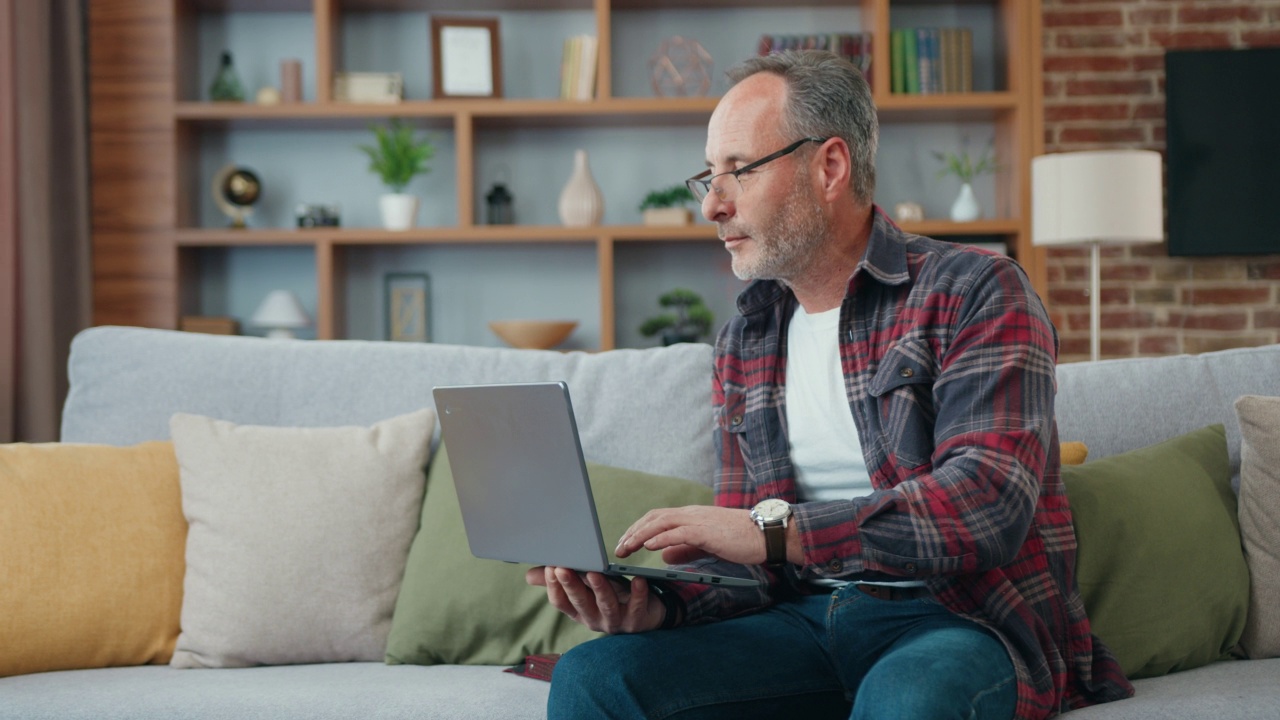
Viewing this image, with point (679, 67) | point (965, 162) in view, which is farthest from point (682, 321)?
point (965, 162)

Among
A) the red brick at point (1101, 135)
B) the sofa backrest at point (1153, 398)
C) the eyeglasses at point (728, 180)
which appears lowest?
the sofa backrest at point (1153, 398)

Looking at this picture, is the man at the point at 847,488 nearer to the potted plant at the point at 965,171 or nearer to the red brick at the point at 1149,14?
the potted plant at the point at 965,171

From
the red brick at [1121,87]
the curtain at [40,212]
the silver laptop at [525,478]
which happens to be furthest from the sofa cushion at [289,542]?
the red brick at [1121,87]

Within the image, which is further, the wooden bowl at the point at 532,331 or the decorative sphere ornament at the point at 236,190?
the decorative sphere ornament at the point at 236,190

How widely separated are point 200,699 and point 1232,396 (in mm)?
1649

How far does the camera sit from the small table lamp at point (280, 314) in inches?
148

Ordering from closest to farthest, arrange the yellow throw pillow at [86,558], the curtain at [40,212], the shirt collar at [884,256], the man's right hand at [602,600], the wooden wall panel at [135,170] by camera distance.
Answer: the man's right hand at [602,600], the shirt collar at [884,256], the yellow throw pillow at [86,558], the curtain at [40,212], the wooden wall panel at [135,170]

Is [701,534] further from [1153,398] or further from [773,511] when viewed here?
[1153,398]

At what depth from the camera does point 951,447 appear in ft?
4.26

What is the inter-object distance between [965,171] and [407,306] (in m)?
1.94

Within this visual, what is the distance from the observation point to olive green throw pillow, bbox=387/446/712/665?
68.9 inches

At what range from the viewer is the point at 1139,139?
4.09 meters

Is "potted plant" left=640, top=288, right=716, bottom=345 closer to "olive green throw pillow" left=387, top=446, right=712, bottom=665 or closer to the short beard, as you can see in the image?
"olive green throw pillow" left=387, top=446, right=712, bottom=665

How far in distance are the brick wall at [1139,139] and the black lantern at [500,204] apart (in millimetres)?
1865
